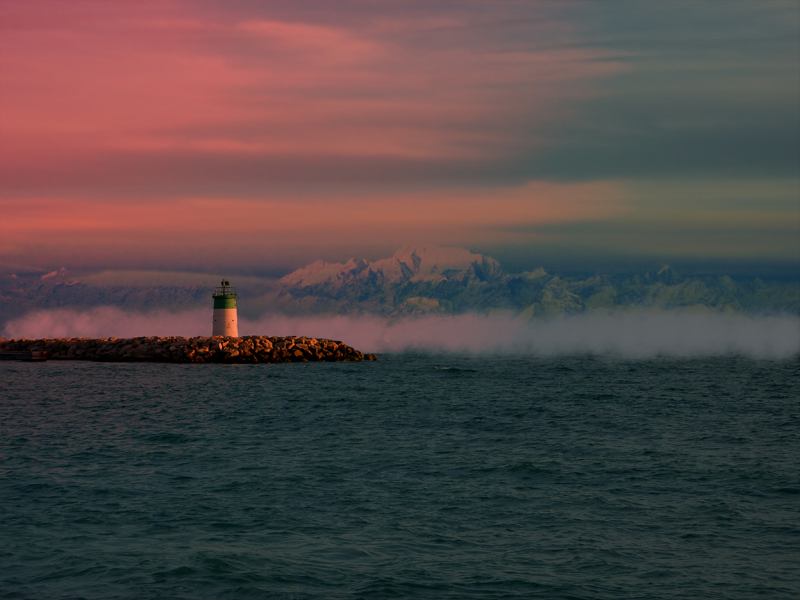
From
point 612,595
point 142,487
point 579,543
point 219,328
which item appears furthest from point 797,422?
point 219,328

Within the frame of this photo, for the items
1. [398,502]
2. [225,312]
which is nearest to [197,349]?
[225,312]

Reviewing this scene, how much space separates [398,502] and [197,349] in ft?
245

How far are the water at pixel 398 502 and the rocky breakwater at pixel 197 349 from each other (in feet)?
145

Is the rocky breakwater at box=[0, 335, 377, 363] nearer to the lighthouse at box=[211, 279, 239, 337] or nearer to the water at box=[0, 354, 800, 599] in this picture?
the lighthouse at box=[211, 279, 239, 337]

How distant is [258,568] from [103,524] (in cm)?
574

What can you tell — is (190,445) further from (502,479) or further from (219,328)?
(219,328)

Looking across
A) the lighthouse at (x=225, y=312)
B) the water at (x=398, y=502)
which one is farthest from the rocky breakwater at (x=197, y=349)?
the water at (x=398, y=502)

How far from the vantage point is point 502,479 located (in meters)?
25.5

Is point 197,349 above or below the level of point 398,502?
above

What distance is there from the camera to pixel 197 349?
92.2 meters

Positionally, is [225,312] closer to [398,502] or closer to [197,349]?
[197,349]

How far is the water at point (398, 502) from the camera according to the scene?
15508mm

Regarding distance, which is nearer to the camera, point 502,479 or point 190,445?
point 502,479

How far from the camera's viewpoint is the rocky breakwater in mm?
92062
